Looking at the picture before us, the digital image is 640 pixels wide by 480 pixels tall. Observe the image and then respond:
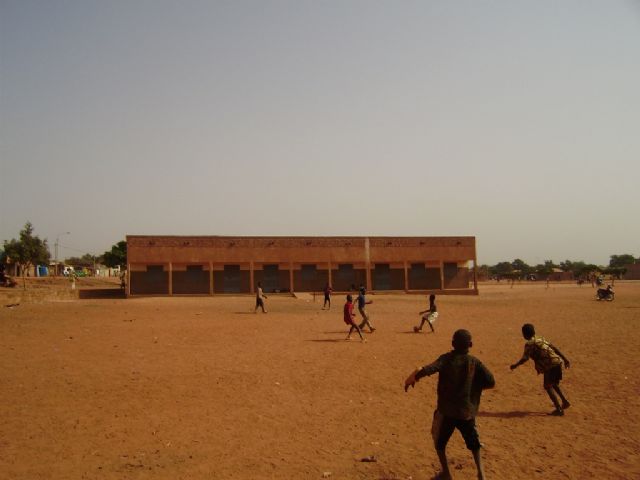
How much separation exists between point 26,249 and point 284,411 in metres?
58.4

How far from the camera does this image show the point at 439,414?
525 cm

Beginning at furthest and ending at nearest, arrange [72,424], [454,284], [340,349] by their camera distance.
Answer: [454,284] → [340,349] → [72,424]

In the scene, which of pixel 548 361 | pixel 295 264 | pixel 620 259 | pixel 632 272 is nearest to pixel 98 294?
pixel 295 264

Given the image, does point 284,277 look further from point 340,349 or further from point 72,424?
point 72,424

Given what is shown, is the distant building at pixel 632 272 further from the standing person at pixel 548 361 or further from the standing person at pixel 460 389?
the standing person at pixel 460 389

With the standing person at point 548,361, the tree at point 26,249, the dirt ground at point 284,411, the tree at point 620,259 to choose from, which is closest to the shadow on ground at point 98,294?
the tree at point 26,249

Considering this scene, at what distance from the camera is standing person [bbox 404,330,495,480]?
5.05 m

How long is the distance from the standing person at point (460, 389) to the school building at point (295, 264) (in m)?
41.3

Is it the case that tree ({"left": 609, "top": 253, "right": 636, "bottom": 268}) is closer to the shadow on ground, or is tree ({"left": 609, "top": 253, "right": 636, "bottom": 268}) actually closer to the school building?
the school building

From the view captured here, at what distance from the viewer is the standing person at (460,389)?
505cm

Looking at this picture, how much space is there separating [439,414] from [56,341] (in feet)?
44.3

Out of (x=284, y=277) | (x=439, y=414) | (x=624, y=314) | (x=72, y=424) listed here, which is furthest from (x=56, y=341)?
(x=284, y=277)

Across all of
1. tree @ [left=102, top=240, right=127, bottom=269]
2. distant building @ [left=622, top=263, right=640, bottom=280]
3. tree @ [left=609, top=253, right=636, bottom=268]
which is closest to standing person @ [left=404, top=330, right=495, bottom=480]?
tree @ [left=102, top=240, right=127, bottom=269]

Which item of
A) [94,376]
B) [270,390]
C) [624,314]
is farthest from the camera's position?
[624,314]
